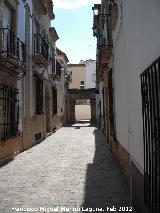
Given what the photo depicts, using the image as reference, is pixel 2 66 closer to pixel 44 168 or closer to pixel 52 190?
pixel 44 168

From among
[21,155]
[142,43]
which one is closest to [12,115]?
[21,155]

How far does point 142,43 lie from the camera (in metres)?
4.45

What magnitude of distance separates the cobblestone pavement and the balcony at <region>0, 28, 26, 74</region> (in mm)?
3016

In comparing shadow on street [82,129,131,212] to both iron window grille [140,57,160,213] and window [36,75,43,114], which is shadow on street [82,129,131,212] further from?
window [36,75,43,114]

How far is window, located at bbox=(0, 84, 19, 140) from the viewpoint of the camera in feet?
32.8

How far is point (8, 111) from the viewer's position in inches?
423

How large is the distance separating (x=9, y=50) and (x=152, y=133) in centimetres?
763

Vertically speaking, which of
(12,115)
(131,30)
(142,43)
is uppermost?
(131,30)

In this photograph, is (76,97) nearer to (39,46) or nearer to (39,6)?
(39,46)

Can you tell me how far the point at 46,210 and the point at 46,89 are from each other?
14398 millimetres

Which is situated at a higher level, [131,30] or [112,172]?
[131,30]

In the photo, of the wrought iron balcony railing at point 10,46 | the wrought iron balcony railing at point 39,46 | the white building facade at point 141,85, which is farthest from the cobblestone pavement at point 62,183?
the wrought iron balcony railing at point 39,46

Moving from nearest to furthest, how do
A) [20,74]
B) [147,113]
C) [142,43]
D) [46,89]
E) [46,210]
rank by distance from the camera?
1. [147,113]
2. [142,43]
3. [46,210]
4. [20,74]
5. [46,89]

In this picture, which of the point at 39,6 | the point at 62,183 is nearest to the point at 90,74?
the point at 39,6
